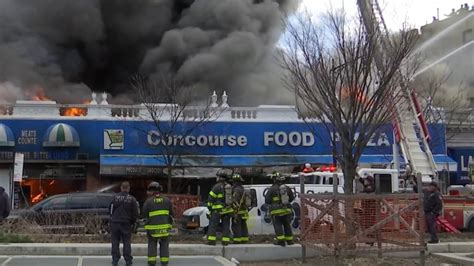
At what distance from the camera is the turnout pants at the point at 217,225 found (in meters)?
10.3

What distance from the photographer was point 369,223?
9.28 m

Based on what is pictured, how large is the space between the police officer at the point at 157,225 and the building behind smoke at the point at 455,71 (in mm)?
11263

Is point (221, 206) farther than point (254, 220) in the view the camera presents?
No

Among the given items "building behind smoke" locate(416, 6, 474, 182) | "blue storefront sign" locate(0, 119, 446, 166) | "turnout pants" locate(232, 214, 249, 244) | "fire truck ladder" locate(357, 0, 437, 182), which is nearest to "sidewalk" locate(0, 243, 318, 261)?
"turnout pants" locate(232, 214, 249, 244)

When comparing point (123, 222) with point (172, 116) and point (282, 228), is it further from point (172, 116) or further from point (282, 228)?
point (172, 116)

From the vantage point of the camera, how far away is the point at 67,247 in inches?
384

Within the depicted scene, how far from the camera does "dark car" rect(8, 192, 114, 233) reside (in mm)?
11945

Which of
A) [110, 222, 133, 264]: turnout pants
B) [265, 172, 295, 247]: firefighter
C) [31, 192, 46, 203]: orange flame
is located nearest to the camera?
[110, 222, 133, 264]: turnout pants

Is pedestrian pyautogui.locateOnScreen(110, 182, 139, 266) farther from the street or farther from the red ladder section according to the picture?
the red ladder section

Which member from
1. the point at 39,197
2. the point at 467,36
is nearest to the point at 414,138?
the point at 39,197

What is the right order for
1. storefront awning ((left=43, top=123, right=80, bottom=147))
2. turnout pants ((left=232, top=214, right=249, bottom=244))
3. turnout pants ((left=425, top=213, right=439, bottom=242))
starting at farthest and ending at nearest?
storefront awning ((left=43, top=123, right=80, bottom=147))
turnout pants ((left=425, top=213, right=439, bottom=242))
turnout pants ((left=232, top=214, right=249, bottom=244))

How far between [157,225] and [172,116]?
11.1 metres

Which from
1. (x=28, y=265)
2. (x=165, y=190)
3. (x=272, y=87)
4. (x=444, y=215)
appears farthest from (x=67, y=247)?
(x=272, y=87)

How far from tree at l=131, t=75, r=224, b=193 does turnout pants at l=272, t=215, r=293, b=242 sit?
8483mm
